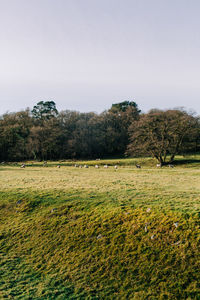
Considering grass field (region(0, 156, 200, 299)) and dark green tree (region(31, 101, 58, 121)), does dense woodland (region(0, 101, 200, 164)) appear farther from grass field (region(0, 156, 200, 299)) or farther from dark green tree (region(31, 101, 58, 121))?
grass field (region(0, 156, 200, 299))

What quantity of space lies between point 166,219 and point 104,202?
3812mm

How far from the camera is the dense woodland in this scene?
4272 centimetres

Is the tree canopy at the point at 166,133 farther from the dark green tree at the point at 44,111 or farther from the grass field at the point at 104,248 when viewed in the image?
the dark green tree at the point at 44,111

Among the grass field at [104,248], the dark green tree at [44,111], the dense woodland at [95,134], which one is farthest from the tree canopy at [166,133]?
the dark green tree at [44,111]

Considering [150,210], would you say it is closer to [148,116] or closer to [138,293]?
A: [138,293]

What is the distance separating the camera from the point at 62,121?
3004 inches

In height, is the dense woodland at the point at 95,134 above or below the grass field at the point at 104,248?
above

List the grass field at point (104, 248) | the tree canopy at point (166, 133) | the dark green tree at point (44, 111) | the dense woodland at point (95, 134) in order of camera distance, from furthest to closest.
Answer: the dark green tree at point (44, 111), the dense woodland at point (95, 134), the tree canopy at point (166, 133), the grass field at point (104, 248)

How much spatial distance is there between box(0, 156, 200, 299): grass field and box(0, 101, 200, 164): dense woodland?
31758 mm

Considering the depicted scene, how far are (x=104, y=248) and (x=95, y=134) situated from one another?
68805mm

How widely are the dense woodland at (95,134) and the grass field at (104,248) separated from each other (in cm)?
3176

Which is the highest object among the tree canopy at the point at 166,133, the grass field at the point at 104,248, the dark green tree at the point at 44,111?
the dark green tree at the point at 44,111

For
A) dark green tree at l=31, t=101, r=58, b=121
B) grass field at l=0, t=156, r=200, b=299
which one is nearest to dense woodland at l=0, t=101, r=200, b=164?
dark green tree at l=31, t=101, r=58, b=121

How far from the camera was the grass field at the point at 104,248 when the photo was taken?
6.98 metres
